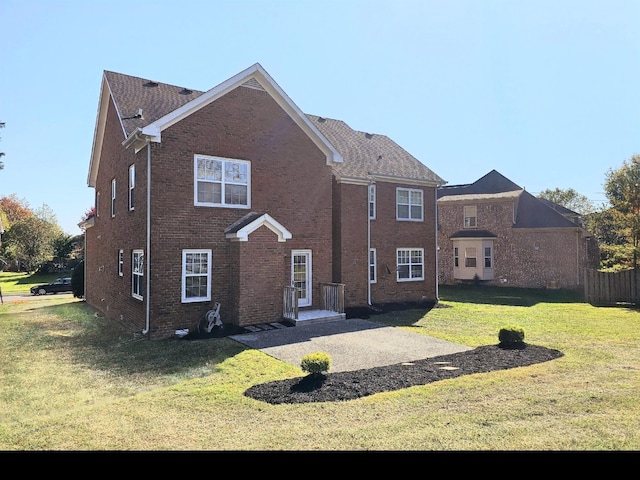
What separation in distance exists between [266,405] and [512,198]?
26.9 metres

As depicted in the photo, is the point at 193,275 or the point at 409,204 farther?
the point at 409,204

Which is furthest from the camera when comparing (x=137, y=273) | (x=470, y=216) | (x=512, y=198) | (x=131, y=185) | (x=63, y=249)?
(x=63, y=249)

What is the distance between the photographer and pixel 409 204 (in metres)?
20.3

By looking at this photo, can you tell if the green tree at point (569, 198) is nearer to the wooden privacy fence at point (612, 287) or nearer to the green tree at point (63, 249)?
the wooden privacy fence at point (612, 287)

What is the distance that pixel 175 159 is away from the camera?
12.8 m

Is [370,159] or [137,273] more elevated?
[370,159]

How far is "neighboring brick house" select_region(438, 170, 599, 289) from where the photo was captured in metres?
27.3

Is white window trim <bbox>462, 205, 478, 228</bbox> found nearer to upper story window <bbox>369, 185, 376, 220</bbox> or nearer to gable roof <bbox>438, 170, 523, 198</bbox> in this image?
gable roof <bbox>438, 170, 523, 198</bbox>

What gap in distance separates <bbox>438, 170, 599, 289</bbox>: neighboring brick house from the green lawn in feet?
55.0

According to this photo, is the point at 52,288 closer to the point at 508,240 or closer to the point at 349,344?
the point at 349,344

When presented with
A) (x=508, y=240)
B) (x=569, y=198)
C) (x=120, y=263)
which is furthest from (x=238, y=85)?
(x=569, y=198)

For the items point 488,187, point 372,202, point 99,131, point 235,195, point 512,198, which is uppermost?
point 99,131

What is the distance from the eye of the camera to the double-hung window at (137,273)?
1327 cm
